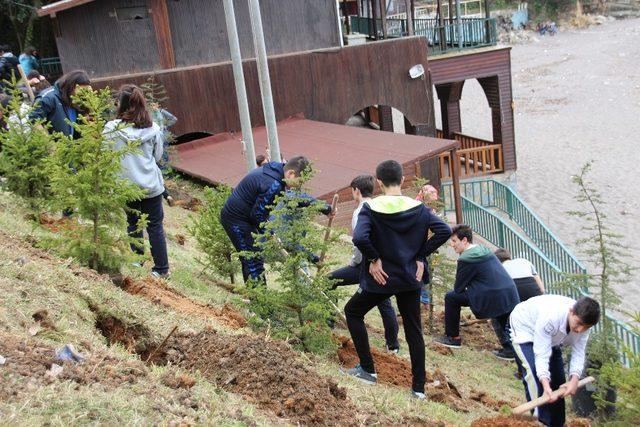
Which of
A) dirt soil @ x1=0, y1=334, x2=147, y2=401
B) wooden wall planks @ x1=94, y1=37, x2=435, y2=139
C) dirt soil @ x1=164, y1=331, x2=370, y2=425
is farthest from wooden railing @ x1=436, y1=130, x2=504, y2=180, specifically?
dirt soil @ x1=0, y1=334, x2=147, y2=401

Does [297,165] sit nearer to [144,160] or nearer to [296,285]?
[296,285]

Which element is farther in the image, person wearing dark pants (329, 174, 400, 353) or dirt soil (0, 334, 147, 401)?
person wearing dark pants (329, 174, 400, 353)

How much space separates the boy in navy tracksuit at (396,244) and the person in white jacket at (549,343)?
2.59 feet

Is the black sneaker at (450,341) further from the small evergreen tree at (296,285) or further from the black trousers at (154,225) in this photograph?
the black trousers at (154,225)

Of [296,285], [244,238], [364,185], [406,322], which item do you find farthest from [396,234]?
[244,238]

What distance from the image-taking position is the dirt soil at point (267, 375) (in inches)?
201

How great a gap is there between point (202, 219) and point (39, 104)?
2063 mm

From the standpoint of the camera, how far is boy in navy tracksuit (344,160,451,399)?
5.95 meters

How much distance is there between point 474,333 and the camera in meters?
10.2

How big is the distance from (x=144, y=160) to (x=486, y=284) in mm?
3689

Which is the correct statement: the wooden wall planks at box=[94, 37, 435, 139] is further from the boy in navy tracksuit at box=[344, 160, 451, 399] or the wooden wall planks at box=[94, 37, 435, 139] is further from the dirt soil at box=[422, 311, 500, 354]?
the boy in navy tracksuit at box=[344, 160, 451, 399]

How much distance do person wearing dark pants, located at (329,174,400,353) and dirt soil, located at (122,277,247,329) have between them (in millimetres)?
967

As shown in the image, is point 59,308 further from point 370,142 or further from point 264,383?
point 370,142

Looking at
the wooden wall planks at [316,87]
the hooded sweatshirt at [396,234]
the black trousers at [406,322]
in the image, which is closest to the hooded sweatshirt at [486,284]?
the black trousers at [406,322]
